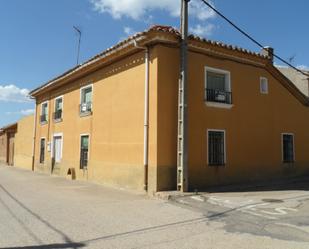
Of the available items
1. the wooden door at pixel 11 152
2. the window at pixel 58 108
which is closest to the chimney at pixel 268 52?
the window at pixel 58 108

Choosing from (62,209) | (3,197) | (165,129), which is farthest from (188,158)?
(3,197)

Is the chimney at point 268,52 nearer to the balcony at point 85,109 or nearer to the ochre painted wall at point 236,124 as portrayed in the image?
the ochre painted wall at point 236,124

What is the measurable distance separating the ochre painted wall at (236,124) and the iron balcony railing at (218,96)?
12.6 inches

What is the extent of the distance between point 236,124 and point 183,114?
3.22 m

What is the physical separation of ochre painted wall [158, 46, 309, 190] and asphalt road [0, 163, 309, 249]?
5.83ft

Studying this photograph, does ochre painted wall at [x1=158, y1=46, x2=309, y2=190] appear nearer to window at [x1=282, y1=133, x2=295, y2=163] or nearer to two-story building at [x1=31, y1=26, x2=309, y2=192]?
two-story building at [x1=31, y1=26, x2=309, y2=192]

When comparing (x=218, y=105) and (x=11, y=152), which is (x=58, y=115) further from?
(x=11, y=152)

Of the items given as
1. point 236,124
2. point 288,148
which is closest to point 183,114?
point 236,124

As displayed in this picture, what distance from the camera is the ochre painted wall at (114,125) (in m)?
13.0

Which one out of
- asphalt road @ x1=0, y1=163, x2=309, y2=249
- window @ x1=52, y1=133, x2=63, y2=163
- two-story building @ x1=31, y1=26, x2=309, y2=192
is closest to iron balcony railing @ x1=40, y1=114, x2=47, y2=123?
window @ x1=52, y1=133, x2=63, y2=163

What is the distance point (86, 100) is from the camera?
17.5 meters

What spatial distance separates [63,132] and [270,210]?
12914 millimetres

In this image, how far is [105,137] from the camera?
1514 centimetres

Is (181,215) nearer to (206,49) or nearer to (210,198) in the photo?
(210,198)
